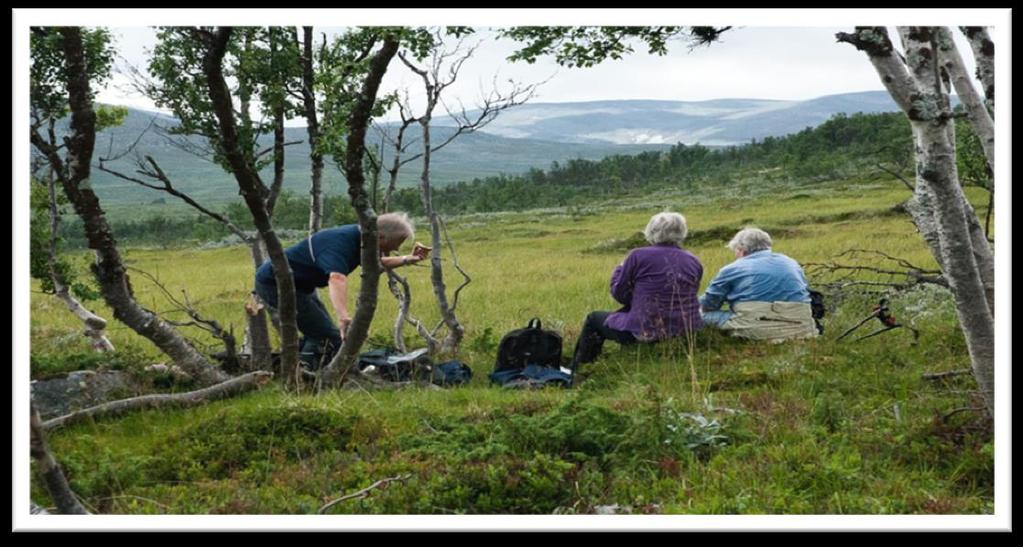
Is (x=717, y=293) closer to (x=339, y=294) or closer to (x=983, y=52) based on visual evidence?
(x=339, y=294)

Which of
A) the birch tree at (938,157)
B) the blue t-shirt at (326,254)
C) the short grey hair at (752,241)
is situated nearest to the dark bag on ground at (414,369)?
the blue t-shirt at (326,254)

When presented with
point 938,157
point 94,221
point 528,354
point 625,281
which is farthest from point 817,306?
point 94,221

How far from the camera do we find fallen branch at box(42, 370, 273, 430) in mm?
7074

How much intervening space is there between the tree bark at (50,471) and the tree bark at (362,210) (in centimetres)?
315

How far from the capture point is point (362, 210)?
746cm

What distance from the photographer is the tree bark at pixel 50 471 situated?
436 cm

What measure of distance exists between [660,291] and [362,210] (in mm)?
3170

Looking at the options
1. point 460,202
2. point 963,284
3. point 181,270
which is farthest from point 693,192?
point 963,284

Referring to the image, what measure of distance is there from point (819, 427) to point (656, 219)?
3.68 meters

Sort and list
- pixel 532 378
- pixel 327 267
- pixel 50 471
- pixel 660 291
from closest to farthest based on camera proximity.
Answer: pixel 50 471 → pixel 327 267 → pixel 532 378 → pixel 660 291

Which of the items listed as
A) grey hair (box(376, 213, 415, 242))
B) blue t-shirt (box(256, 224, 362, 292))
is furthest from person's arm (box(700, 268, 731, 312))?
blue t-shirt (box(256, 224, 362, 292))

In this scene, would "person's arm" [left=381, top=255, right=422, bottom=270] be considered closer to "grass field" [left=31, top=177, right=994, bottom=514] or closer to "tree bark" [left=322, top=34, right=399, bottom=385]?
"tree bark" [left=322, top=34, right=399, bottom=385]

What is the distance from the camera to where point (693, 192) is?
58094 mm

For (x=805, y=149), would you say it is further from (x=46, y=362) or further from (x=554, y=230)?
(x=46, y=362)
